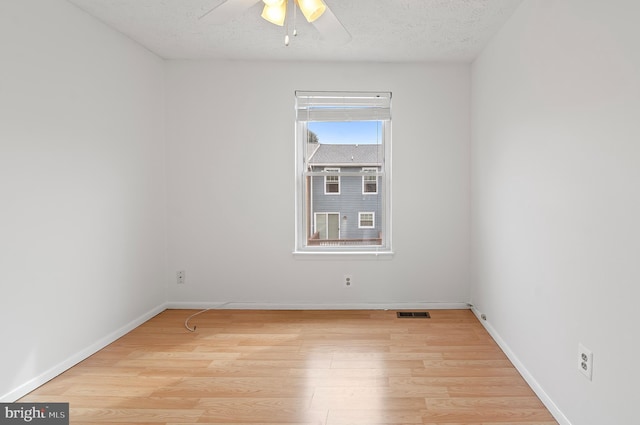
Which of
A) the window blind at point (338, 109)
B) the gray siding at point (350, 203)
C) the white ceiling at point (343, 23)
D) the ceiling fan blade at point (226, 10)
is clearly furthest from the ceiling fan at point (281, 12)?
the gray siding at point (350, 203)

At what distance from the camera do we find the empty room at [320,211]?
5.91ft

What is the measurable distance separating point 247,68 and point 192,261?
1995 mm

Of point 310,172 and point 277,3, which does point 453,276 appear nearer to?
point 310,172

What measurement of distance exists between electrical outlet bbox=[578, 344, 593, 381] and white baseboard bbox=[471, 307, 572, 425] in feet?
1.08

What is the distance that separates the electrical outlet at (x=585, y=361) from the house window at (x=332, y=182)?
8.09 feet

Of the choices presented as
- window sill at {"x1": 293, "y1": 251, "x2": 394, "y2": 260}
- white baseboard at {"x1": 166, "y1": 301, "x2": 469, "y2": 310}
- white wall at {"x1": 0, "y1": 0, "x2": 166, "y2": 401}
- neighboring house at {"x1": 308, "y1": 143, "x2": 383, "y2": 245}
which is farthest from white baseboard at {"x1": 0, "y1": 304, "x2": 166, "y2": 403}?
neighboring house at {"x1": 308, "y1": 143, "x2": 383, "y2": 245}

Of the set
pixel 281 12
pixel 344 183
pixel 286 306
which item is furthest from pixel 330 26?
pixel 286 306

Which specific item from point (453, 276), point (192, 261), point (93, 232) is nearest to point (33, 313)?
point (93, 232)

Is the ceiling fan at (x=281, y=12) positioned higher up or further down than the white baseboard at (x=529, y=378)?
higher up

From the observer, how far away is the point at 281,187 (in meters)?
3.65

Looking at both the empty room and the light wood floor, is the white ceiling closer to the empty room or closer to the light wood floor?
the empty room

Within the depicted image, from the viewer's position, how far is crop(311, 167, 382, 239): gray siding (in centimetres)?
379

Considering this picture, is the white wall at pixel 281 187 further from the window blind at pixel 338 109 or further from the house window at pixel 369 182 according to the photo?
the house window at pixel 369 182

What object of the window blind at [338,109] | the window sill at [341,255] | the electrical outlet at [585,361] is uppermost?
the window blind at [338,109]
